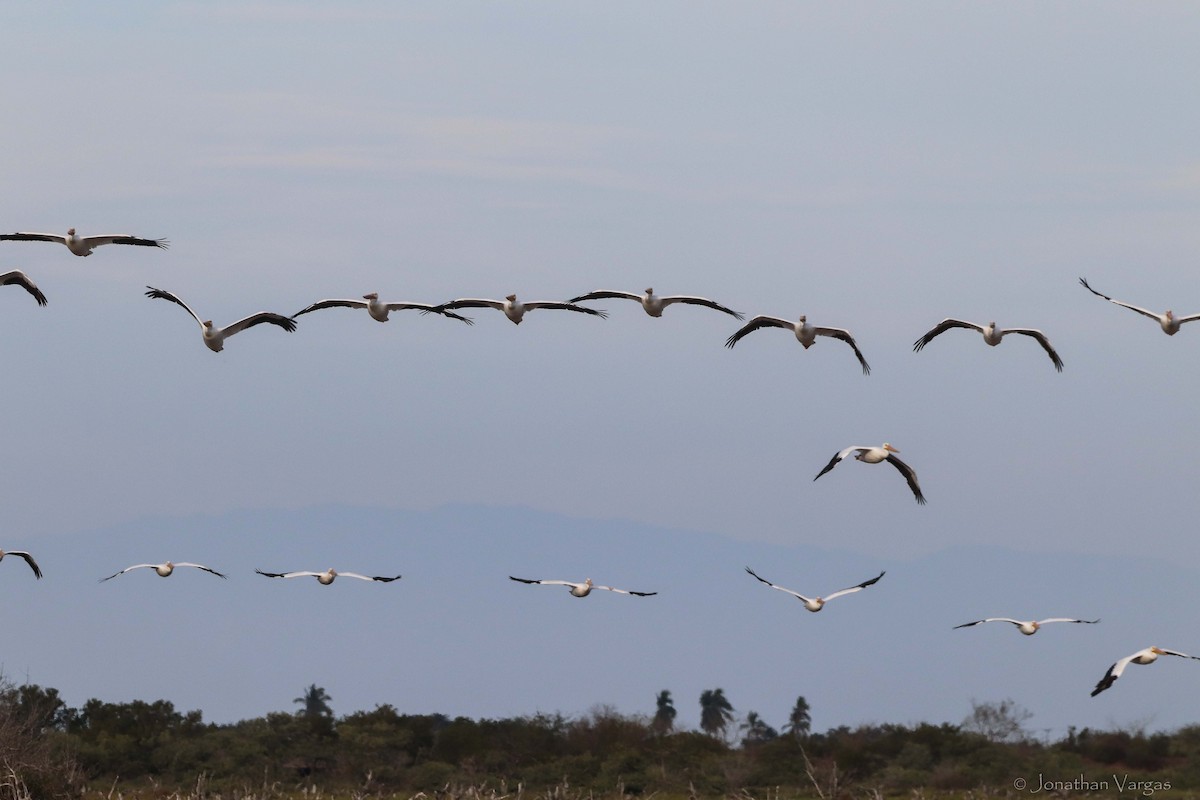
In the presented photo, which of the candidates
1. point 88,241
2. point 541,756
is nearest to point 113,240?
point 88,241

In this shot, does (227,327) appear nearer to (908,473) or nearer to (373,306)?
(373,306)

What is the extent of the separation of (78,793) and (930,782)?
2955cm

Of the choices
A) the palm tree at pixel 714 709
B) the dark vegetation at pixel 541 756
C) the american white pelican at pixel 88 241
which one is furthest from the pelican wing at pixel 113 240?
the palm tree at pixel 714 709

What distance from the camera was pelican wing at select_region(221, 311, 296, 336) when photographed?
105 ft

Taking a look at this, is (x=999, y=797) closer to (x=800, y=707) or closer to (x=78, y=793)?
(x=78, y=793)

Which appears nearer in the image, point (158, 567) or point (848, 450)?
point (848, 450)

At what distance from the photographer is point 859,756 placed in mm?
72062

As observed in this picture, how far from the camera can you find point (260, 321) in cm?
3259

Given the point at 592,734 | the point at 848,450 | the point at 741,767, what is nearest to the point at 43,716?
the point at 592,734

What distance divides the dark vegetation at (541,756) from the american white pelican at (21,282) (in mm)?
29648

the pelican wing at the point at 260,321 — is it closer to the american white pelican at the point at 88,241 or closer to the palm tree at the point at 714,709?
the american white pelican at the point at 88,241

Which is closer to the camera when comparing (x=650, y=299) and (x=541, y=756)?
(x=650, y=299)

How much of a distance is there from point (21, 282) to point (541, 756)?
1732 inches

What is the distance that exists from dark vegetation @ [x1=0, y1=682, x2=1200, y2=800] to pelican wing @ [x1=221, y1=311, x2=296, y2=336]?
3065 centimetres
